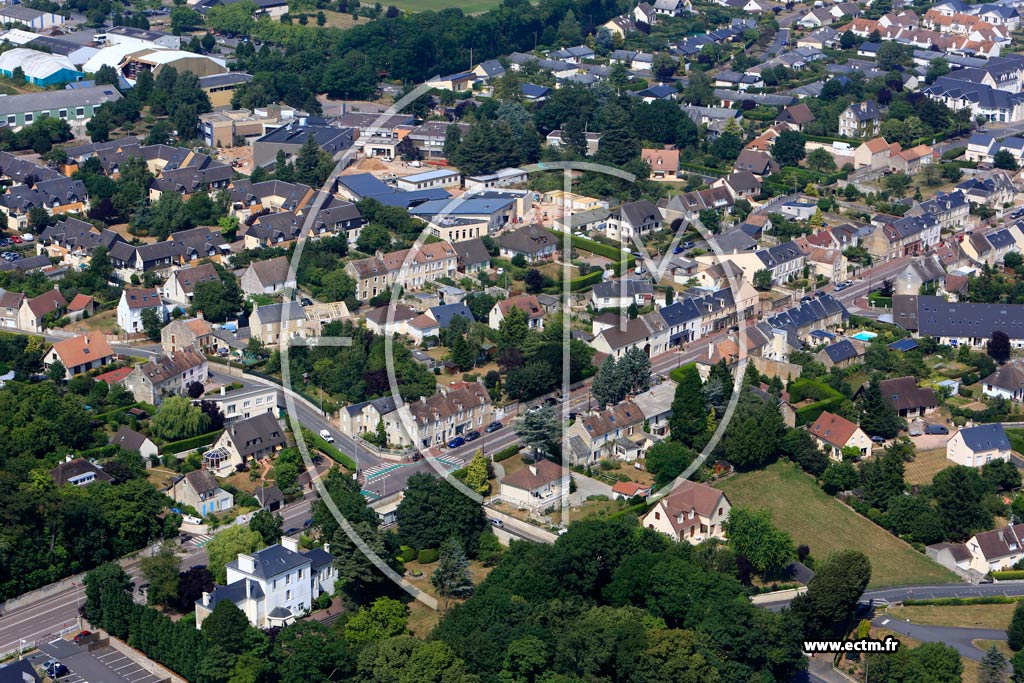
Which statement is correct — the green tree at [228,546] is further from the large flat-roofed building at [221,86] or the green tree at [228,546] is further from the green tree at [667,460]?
the large flat-roofed building at [221,86]

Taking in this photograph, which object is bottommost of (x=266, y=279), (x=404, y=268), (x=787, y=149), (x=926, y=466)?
(x=926, y=466)

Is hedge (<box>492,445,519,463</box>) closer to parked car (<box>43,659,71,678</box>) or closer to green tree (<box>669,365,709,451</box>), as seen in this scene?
green tree (<box>669,365,709,451</box>)

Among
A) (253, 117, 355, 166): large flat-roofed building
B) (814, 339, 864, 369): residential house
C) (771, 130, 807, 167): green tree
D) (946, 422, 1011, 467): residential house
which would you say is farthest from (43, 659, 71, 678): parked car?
(771, 130, 807, 167): green tree

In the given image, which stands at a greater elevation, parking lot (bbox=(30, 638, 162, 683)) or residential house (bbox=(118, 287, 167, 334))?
residential house (bbox=(118, 287, 167, 334))

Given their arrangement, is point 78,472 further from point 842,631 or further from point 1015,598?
point 1015,598

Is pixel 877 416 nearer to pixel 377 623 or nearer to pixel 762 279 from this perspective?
pixel 762 279

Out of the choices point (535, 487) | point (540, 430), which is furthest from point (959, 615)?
point (540, 430)

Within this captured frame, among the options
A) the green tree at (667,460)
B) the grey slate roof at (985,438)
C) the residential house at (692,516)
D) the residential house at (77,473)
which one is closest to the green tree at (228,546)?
the residential house at (77,473)
